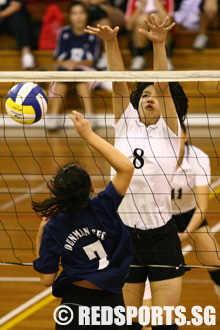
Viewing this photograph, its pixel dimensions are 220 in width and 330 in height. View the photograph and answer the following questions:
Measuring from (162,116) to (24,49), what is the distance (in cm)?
737

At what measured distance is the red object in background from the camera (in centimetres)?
1034

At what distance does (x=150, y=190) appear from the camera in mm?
3490

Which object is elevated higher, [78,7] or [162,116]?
[78,7]

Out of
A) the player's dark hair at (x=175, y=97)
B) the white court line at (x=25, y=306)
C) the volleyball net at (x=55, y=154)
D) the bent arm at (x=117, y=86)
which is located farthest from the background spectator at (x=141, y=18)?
the bent arm at (x=117, y=86)

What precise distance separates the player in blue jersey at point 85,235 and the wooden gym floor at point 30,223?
0.47 metres

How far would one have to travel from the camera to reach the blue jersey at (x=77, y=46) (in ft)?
31.3

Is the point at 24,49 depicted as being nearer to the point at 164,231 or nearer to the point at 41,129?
the point at 41,129

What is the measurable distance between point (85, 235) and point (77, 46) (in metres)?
7.11

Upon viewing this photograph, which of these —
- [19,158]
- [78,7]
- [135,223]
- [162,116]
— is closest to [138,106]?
[162,116]

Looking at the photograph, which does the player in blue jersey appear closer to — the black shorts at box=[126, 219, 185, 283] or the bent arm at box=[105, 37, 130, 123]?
the black shorts at box=[126, 219, 185, 283]

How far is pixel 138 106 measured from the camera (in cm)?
370

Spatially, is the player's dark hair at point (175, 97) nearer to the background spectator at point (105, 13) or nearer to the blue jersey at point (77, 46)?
the blue jersey at point (77, 46)

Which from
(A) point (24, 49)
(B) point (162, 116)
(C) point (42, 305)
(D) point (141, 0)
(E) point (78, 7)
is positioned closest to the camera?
(B) point (162, 116)

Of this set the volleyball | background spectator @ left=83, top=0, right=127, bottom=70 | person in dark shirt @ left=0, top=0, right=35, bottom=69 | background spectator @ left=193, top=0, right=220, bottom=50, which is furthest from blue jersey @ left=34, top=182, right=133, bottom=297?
person in dark shirt @ left=0, top=0, right=35, bottom=69
